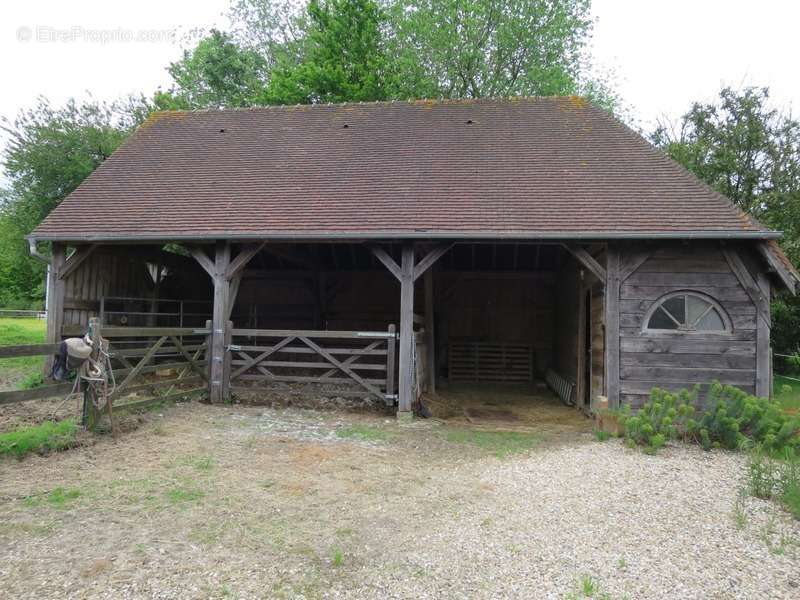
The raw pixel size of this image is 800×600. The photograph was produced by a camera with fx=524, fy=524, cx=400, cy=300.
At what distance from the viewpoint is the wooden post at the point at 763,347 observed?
7469 millimetres

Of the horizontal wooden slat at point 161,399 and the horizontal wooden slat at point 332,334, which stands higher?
the horizontal wooden slat at point 332,334

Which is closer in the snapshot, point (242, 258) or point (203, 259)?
point (242, 258)

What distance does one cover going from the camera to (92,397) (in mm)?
5883

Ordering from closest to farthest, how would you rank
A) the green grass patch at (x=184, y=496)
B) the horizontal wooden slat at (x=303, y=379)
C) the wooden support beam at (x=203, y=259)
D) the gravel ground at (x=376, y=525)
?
the gravel ground at (x=376, y=525), the green grass patch at (x=184, y=496), the horizontal wooden slat at (x=303, y=379), the wooden support beam at (x=203, y=259)

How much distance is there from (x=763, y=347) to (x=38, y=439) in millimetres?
9072

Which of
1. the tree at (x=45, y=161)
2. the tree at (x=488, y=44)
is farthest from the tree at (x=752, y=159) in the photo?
the tree at (x=45, y=161)

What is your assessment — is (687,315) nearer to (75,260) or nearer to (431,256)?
(431,256)

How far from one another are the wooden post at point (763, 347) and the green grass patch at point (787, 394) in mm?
456

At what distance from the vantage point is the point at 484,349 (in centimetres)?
1307

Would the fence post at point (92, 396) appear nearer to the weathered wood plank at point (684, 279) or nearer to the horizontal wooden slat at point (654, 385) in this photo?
the horizontal wooden slat at point (654, 385)

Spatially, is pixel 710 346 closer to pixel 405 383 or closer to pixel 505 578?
pixel 405 383

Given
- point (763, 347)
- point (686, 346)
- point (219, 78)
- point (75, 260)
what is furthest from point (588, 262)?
point (219, 78)

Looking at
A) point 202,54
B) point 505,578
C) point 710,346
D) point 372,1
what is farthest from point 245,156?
point 202,54

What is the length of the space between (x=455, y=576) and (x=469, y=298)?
33.7 feet
